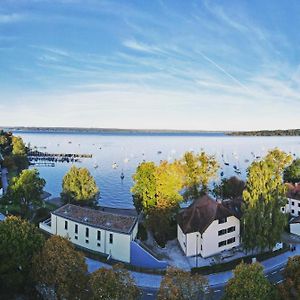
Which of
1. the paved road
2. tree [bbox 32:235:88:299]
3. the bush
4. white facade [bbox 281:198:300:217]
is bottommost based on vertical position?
the paved road

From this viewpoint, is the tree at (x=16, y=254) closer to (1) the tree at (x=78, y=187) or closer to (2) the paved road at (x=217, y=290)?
(2) the paved road at (x=217, y=290)

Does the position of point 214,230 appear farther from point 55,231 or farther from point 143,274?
point 55,231

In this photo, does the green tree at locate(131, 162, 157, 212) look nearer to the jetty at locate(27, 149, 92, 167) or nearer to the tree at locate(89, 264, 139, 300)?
the tree at locate(89, 264, 139, 300)

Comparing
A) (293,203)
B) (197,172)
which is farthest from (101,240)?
(293,203)

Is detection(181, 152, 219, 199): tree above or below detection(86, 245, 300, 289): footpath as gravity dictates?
above

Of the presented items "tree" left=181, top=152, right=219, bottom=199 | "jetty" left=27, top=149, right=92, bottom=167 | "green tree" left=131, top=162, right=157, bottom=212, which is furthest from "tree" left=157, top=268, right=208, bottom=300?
"jetty" left=27, top=149, right=92, bottom=167

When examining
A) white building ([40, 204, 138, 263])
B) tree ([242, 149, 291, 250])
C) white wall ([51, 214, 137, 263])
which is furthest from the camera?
tree ([242, 149, 291, 250])
